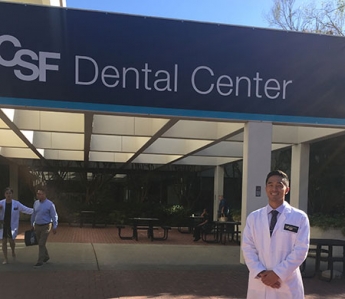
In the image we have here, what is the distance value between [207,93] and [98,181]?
47.4 ft

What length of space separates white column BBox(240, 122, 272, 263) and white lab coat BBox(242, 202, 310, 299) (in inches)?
182

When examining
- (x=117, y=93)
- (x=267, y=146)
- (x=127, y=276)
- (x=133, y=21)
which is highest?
(x=133, y=21)

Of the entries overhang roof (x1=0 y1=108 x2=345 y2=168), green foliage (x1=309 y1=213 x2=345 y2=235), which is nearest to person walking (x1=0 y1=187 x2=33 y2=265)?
overhang roof (x1=0 y1=108 x2=345 y2=168)

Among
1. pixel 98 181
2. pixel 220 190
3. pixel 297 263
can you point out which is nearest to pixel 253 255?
pixel 297 263

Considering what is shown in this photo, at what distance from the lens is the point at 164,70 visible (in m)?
7.64

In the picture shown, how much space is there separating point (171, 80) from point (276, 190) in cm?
482

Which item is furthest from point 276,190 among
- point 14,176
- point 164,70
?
point 14,176

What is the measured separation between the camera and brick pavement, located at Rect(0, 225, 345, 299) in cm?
587

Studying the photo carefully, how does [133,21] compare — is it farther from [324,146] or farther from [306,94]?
[324,146]

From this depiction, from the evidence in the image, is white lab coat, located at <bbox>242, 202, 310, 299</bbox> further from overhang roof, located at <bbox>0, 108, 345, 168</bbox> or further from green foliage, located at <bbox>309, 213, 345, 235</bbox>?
green foliage, located at <bbox>309, 213, 345, 235</bbox>

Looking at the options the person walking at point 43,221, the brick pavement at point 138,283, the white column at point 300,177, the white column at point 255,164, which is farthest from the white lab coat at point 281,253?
the white column at point 300,177

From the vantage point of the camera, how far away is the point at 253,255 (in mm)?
3273

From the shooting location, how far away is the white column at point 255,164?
25.9 ft

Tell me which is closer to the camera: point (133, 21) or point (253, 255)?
point (253, 255)
